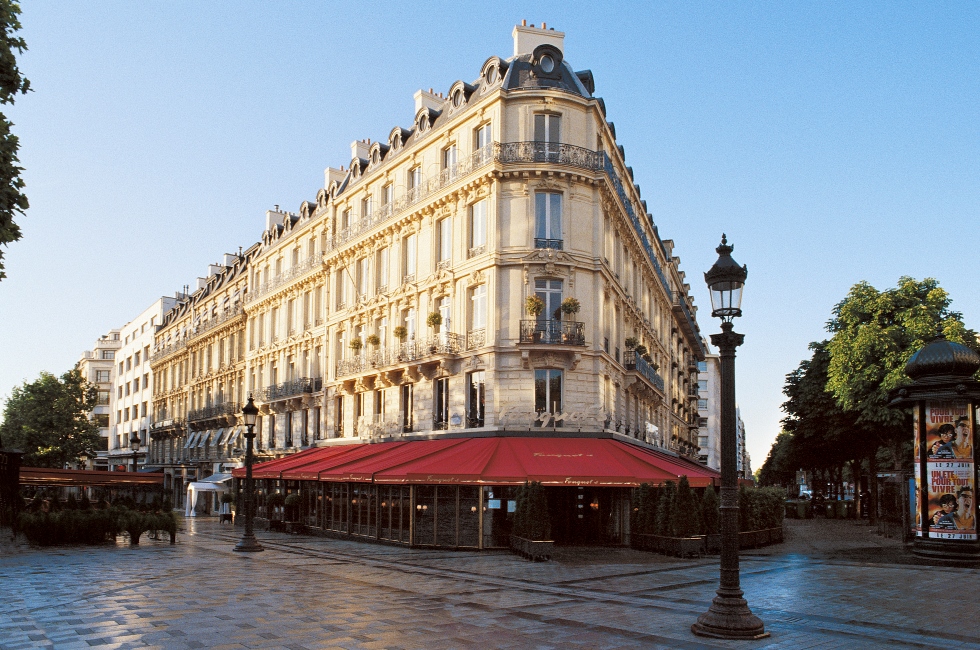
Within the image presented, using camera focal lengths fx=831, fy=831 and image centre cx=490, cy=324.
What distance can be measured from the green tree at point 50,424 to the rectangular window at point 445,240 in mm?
47863

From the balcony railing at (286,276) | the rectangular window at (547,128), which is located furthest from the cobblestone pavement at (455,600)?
the balcony railing at (286,276)

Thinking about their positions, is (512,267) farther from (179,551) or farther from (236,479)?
(236,479)

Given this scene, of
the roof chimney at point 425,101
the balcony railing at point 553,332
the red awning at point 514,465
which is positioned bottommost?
the red awning at point 514,465

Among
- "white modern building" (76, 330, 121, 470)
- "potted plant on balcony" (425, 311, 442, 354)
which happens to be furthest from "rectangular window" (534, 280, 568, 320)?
"white modern building" (76, 330, 121, 470)

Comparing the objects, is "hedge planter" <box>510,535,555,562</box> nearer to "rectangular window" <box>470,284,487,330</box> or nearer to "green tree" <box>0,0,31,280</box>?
"rectangular window" <box>470,284,487,330</box>

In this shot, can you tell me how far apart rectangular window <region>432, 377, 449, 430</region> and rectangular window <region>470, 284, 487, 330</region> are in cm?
246

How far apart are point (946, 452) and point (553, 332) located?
1191 cm

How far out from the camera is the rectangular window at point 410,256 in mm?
33000

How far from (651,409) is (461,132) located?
55.3 ft

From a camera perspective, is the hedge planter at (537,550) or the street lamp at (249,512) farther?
the street lamp at (249,512)

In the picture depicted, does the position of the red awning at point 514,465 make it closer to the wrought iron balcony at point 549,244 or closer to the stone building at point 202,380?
the wrought iron balcony at point 549,244

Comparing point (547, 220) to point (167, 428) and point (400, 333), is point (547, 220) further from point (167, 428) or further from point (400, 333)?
point (167, 428)

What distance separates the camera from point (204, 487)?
43.9 metres

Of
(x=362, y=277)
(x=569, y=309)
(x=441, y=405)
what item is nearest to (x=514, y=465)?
(x=569, y=309)
